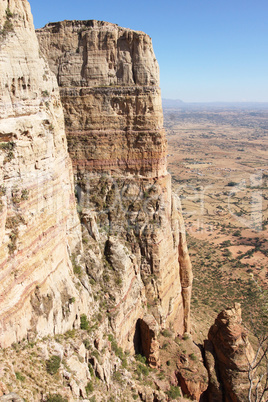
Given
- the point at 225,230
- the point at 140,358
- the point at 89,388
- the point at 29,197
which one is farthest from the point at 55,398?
the point at 225,230

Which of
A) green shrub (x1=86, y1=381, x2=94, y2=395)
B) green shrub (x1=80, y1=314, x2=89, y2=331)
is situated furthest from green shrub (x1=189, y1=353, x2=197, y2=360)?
green shrub (x1=86, y1=381, x2=94, y2=395)

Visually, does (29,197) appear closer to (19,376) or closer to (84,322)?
(19,376)

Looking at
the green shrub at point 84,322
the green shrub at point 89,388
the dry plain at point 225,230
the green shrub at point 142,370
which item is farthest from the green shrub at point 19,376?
the green shrub at point 142,370

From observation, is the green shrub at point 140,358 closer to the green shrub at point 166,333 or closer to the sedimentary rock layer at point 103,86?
the green shrub at point 166,333

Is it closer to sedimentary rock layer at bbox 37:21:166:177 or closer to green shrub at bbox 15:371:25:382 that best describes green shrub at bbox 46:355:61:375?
green shrub at bbox 15:371:25:382

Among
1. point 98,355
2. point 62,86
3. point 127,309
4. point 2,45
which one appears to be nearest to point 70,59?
point 62,86

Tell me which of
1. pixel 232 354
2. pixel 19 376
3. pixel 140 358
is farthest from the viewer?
pixel 232 354

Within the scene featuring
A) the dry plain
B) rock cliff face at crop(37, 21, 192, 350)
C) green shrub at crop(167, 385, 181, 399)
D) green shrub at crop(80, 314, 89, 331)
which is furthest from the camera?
the dry plain
